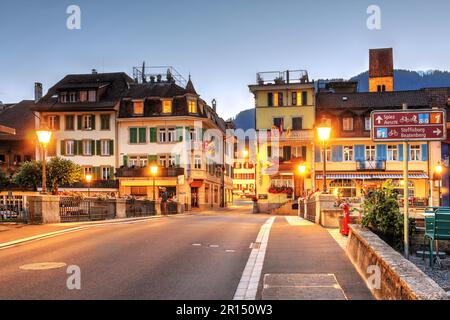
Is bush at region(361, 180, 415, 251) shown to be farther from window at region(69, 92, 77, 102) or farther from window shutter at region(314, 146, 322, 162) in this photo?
window at region(69, 92, 77, 102)

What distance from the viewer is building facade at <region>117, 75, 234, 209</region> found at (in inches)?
2438

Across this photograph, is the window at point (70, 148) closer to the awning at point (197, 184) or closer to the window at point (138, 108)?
the window at point (138, 108)

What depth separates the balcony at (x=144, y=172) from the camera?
202 feet

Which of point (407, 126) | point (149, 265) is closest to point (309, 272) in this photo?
point (149, 265)

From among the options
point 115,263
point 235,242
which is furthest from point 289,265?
point 235,242

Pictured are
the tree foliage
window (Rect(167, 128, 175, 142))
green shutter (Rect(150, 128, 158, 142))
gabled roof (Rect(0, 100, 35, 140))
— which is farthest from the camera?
gabled roof (Rect(0, 100, 35, 140))

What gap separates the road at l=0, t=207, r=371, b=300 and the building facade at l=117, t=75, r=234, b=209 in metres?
44.2

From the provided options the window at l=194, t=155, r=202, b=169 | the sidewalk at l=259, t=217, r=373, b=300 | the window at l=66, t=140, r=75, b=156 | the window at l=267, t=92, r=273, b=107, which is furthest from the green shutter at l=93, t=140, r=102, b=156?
the sidewalk at l=259, t=217, r=373, b=300

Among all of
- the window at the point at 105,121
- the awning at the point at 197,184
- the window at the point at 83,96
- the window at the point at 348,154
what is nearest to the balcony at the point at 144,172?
the awning at the point at 197,184

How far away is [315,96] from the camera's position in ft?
209

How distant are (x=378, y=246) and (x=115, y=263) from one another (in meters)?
4.87

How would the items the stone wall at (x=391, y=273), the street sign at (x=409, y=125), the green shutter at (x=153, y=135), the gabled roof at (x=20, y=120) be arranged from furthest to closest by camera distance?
1. the gabled roof at (x=20, y=120)
2. the green shutter at (x=153, y=135)
3. the street sign at (x=409, y=125)
4. the stone wall at (x=391, y=273)

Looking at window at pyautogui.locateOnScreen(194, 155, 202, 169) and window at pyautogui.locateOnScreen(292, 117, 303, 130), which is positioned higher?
window at pyautogui.locateOnScreen(292, 117, 303, 130)

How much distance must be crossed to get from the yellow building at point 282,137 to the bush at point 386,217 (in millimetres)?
43791
